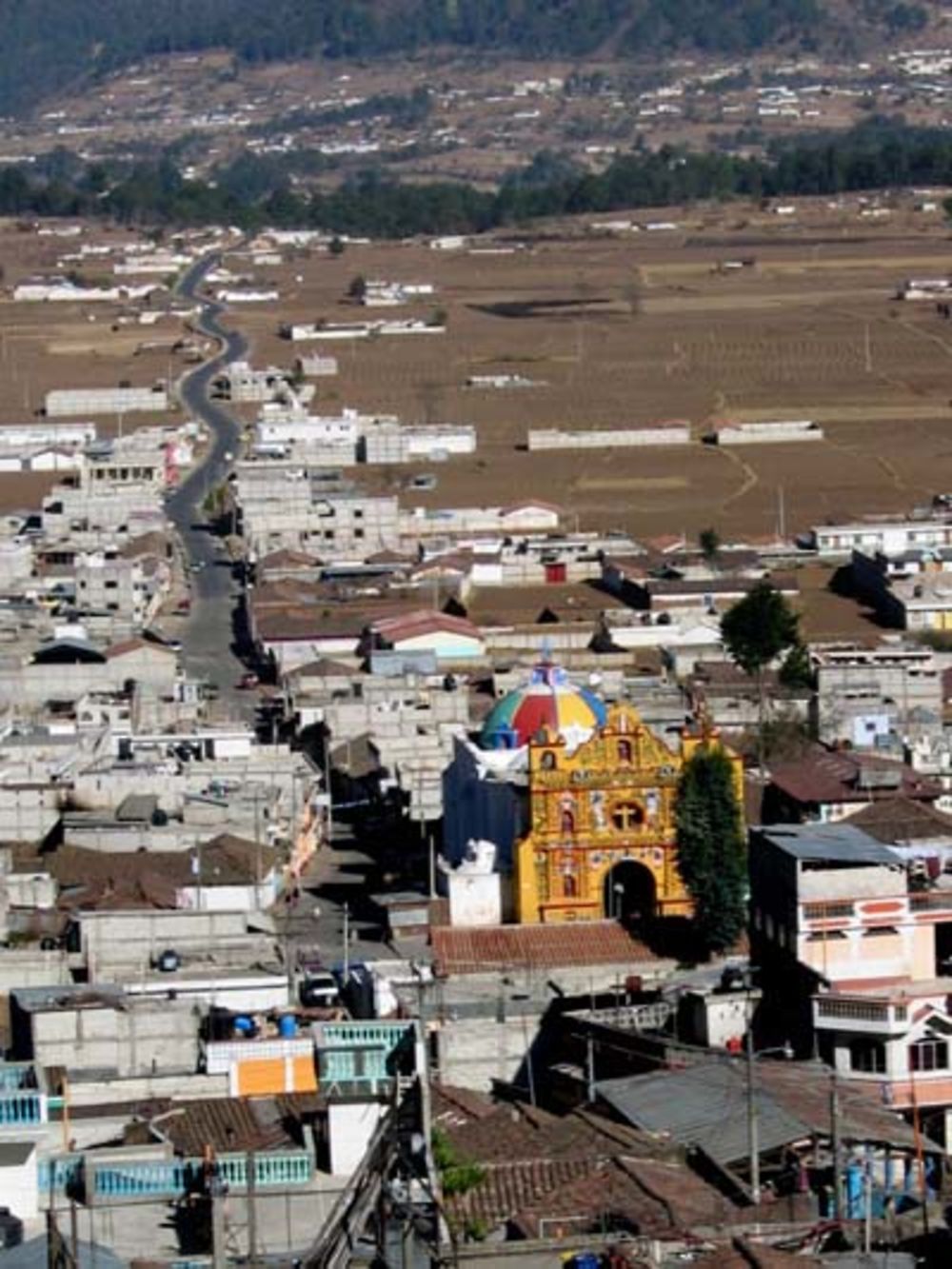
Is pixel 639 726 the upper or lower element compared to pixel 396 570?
upper

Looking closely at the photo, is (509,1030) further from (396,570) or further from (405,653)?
(396,570)

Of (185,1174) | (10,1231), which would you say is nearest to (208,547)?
(185,1174)

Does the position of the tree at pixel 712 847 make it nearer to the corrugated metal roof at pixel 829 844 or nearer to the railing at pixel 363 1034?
the corrugated metal roof at pixel 829 844

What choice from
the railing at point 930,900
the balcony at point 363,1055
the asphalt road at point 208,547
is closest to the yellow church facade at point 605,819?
the railing at point 930,900

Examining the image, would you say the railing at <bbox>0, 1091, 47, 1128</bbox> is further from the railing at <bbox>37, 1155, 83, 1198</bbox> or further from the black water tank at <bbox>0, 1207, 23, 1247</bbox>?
the black water tank at <bbox>0, 1207, 23, 1247</bbox>

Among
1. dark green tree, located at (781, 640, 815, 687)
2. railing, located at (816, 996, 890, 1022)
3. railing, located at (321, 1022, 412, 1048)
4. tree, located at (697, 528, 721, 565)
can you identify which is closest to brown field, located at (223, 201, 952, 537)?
tree, located at (697, 528, 721, 565)

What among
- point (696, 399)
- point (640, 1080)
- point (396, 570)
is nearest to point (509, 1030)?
point (640, 1080)
